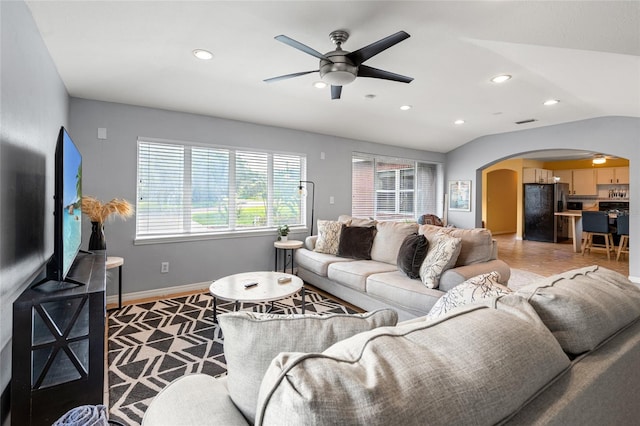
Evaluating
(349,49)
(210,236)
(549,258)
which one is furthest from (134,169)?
(549,258)

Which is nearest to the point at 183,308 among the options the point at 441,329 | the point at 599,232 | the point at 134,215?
the point at 134,215

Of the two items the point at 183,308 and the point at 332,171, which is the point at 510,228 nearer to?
the point at 332,171

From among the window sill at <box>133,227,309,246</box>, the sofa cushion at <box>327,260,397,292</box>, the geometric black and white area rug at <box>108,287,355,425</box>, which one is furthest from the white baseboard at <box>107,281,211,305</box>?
the sofa cushion at <box>327,260,397,292</box>

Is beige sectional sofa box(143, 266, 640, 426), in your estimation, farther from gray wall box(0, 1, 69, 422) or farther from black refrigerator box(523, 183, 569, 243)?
black refrigerator box(523, 183, 569, 243)

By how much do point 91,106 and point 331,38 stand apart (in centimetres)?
289

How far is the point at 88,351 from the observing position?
5.07 feet

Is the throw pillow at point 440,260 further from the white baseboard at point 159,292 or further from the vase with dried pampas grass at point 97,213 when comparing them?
the vase with dried pampas grass at point 97,213

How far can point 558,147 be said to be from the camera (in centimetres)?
521

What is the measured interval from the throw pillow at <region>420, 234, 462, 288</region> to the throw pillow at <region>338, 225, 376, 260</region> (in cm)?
110

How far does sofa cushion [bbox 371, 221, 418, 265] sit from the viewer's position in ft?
11.8

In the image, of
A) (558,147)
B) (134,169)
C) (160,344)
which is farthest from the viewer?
(558,147)

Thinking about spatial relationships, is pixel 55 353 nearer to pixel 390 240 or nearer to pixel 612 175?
pixel 390 240

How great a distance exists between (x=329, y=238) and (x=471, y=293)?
116 inches

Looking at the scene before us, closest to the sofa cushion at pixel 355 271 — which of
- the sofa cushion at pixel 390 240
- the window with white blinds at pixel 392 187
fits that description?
the sofa cushion at pixel 390 240
